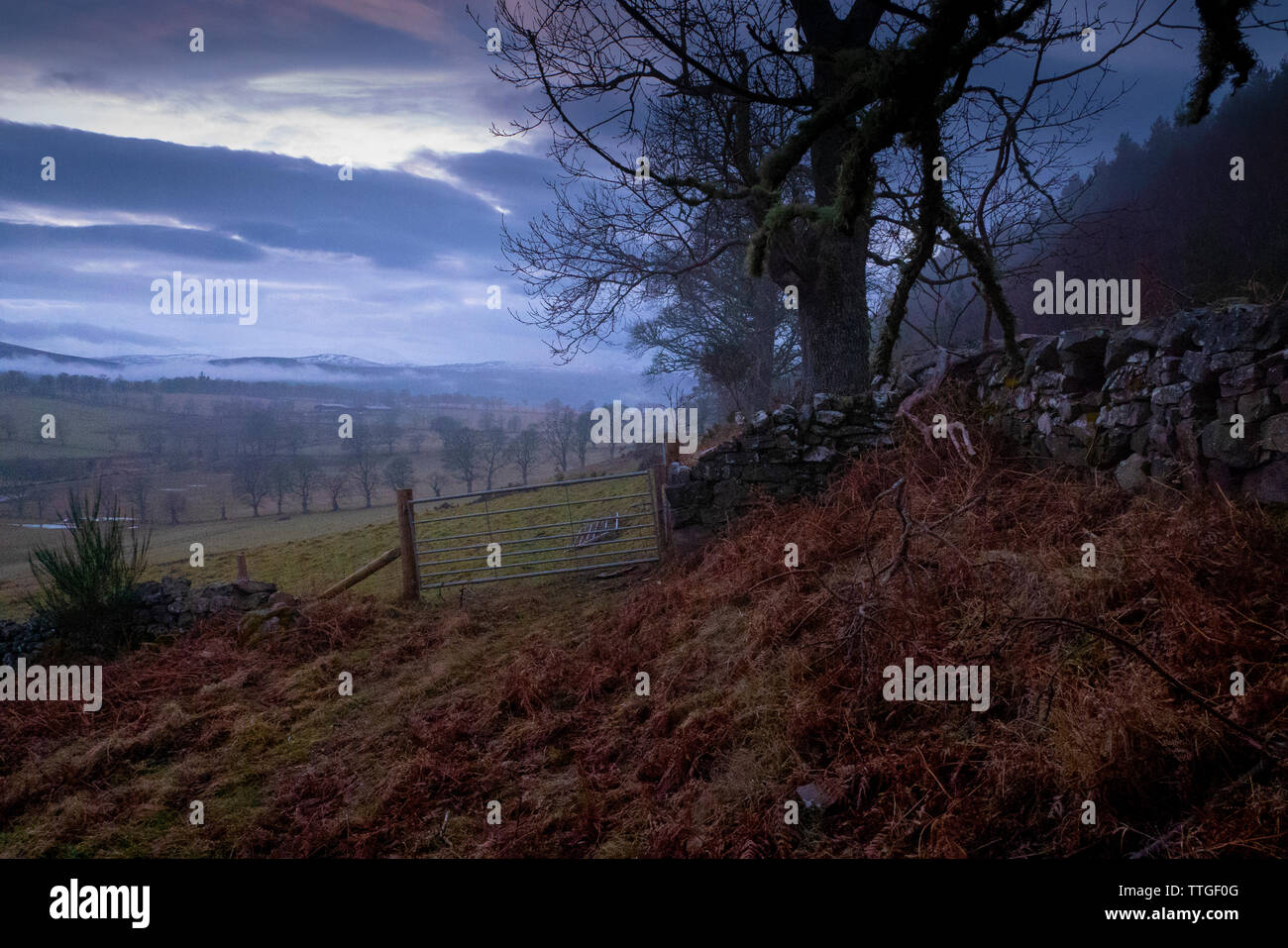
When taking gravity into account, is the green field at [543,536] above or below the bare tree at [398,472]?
below

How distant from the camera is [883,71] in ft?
7.77

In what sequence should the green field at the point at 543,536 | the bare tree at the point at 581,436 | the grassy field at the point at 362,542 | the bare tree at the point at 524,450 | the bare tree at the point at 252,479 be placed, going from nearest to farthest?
the green field at the point at 543,536, the grassy field at the point at 362,542, the bare tree at the point at 252,479, the bare tree at the point at 524,450, the bare tree at the point at 581,436

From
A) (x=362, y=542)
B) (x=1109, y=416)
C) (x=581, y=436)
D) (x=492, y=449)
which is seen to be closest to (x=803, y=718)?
(x=1109, y=416)

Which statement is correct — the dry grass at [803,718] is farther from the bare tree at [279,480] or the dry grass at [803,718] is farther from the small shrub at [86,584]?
the bare tree at [279,480]

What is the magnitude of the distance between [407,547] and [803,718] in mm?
6084

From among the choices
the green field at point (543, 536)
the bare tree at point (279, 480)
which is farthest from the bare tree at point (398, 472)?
the green field at point (543, 536)

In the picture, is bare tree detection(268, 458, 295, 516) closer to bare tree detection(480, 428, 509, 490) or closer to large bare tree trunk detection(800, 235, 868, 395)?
bare tree detection(480, 428, 509, 490)

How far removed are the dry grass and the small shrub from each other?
1258 mm

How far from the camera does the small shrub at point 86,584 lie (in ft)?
21.6

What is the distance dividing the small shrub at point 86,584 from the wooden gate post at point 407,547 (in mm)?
2870

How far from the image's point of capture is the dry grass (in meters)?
2.12

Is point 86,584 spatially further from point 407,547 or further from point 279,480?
point 279,480

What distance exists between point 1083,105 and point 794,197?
4.18 m
